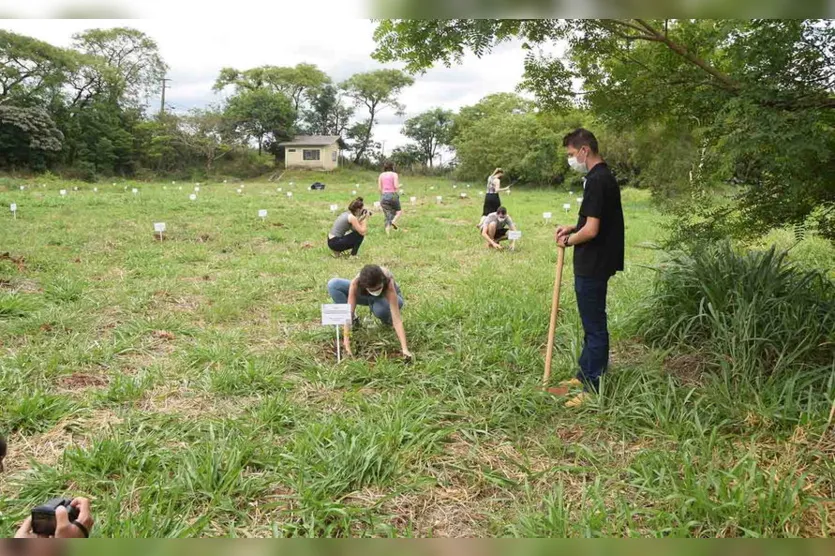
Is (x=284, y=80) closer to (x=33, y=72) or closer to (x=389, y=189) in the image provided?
(x=389, y=189)

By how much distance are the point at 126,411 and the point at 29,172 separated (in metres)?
14.9

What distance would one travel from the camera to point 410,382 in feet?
11.2

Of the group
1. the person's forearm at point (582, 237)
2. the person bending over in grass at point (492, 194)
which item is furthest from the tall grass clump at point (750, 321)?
the person bending over in grass at point (492, 194)

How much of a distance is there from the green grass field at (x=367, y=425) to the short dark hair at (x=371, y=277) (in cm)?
52

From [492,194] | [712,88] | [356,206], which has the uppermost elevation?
[712,88]

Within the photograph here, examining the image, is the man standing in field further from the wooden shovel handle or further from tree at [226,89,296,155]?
tree at [226,89,296,155]

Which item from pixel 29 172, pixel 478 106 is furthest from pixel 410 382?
pixel 29 172

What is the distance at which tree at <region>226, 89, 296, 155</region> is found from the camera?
10867 mm

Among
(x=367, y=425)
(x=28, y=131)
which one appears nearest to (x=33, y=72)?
(x=28, y=131)

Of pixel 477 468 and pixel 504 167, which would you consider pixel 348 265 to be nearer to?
pixel 504 167

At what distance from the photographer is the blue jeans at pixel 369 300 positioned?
4078 millimetres

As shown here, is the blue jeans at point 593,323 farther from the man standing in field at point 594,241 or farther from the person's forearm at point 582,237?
the person's forearm at point 582,237

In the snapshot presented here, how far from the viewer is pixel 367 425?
9.11 feet

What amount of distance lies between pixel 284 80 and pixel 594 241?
9335mm
